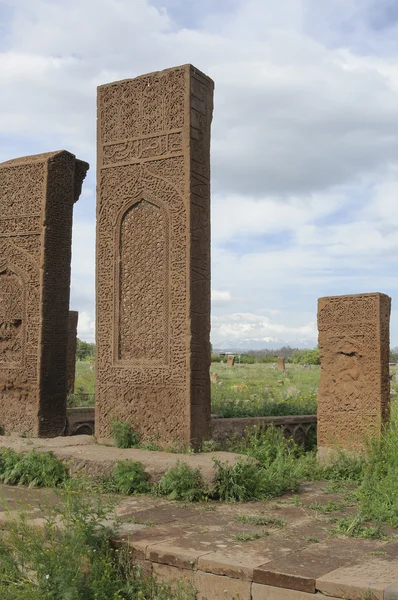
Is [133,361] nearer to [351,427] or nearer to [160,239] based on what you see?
[160,239]

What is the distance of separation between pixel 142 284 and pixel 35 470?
6.32 ft

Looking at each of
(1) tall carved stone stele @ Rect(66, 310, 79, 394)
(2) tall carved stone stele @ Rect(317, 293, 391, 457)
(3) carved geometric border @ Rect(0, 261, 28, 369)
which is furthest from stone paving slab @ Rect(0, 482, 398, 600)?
(1) tall carved stone stele @ Rect(66, 310, 79, 394)

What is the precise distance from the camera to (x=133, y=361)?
6504mm

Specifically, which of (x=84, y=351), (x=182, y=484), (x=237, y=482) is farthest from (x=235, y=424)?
(x=84, y=351)

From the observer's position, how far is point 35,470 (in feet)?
19.7

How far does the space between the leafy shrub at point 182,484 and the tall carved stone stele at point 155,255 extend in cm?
73

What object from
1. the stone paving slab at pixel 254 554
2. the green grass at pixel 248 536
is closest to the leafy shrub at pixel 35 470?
the stone paving slab at pixel 254 554

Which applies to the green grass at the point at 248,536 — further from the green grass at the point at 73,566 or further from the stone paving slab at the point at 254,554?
the green grass at the point at 73,566

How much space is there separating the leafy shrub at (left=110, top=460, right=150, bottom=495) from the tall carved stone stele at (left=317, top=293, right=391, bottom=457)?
3.12 metres

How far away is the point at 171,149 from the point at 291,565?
405 cm

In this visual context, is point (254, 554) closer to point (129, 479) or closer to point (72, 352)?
point (129, 479)

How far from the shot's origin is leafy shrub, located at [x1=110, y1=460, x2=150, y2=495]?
5.46 m

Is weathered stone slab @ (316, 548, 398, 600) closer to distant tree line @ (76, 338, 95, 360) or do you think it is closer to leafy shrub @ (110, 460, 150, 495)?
leafy shrub @ (110, 460, 150, 495)

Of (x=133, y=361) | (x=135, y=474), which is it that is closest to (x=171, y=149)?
(x=133, y=361)
